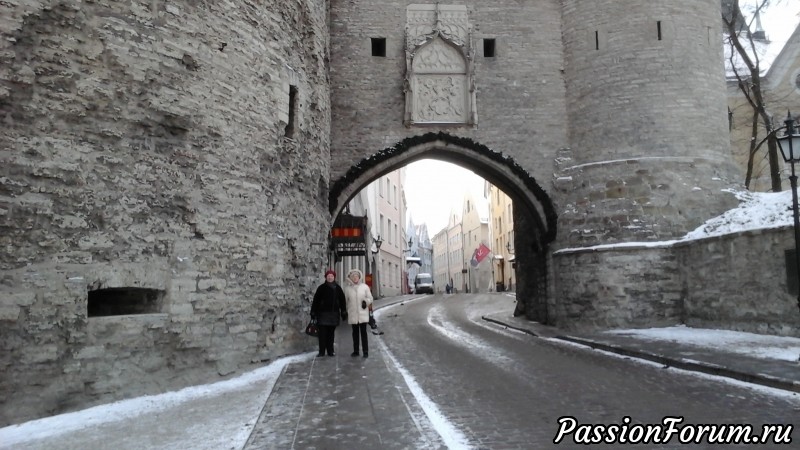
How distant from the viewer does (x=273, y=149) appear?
9.16 metres

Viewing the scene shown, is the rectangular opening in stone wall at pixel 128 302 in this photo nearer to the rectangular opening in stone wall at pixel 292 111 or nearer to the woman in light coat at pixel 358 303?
the woman in light coat at pixel 358 303

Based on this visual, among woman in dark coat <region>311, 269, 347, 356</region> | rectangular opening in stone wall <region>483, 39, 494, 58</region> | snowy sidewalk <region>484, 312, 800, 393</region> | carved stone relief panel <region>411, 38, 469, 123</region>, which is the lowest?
snowy sidewalk <region>484, 312, 800, 393</region>

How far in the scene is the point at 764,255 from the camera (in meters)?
10.0

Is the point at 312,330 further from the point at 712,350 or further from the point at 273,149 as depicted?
the point at 712,350

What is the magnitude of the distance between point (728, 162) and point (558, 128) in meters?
→ 3.76

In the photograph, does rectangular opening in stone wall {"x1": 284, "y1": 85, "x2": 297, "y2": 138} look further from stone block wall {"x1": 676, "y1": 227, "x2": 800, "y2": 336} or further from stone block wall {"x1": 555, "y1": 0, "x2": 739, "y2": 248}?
stone block wall {"x1": 676, "y1": 227, "x2": 800, "y2": 336}

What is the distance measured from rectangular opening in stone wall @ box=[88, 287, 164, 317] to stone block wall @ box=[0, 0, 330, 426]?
1.7 inches

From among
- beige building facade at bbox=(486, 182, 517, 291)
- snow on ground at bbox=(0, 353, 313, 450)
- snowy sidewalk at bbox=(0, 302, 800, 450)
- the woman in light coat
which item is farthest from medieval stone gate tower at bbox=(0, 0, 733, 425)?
beige building facade at bbox=(486, 182, 517, 291)

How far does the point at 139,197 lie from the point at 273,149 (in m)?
2.75

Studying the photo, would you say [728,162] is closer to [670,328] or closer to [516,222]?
[670,328]

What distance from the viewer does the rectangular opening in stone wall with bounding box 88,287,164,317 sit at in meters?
6.80

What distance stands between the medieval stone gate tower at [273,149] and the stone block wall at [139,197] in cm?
2

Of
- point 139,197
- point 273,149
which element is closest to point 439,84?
point 273,149

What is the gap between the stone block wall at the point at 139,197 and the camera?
5.76 metres
